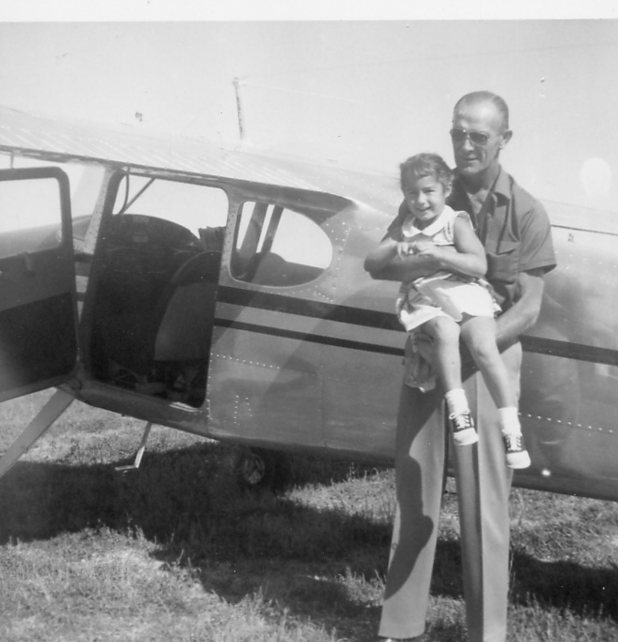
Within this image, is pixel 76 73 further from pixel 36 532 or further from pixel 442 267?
pixel 442 267

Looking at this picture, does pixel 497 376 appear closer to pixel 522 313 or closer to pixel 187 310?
pixel 522 313

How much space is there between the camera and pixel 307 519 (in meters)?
6.11

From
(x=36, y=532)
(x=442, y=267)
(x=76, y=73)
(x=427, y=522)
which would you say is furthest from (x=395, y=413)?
(x=76, y=73)

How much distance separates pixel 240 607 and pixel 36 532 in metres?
1.72

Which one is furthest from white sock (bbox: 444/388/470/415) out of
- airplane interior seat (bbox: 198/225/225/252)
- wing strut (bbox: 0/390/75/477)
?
airplane interior seat (bbox: 198/225/225/252)

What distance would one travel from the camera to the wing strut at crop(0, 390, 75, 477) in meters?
5.68

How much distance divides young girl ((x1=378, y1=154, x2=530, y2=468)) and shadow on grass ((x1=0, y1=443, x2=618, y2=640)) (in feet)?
4.35

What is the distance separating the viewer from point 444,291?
3652 mm

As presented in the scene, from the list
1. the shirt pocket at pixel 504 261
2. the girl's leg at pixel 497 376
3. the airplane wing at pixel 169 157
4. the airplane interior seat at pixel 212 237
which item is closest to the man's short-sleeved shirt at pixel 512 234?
the shirt pocket at pixel 504 261

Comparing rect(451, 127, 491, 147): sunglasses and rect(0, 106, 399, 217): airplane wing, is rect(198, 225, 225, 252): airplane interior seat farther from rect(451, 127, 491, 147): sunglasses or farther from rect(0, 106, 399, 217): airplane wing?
rect(451, 127, 491, 147): sunglasses

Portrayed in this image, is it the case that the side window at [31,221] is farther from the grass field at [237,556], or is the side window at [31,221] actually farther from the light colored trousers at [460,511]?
the light colored trousers at [460,511]

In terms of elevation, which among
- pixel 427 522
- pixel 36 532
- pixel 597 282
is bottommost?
pixel 36 532

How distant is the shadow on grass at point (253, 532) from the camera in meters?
4.82

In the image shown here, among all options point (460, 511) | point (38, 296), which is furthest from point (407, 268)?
point (38, 296)
